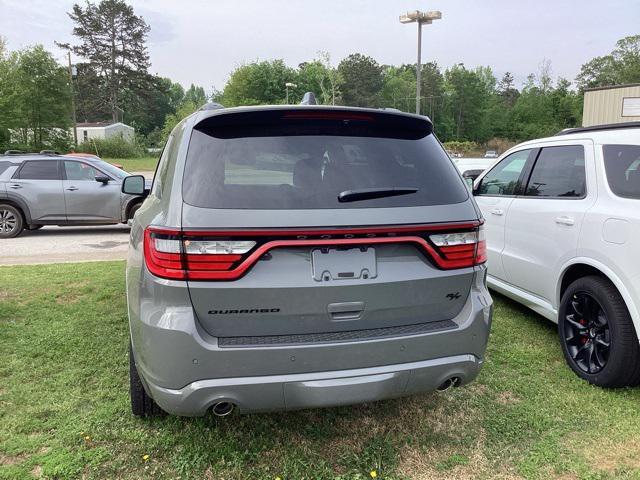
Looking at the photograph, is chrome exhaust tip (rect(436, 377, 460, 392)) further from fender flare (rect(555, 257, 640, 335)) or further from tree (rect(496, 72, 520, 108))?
tree (rect(496, 72, 520, 108))

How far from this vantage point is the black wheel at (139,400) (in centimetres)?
297

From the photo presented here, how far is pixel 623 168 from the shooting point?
3.56 meters

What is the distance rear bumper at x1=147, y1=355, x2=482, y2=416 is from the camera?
2.24 metres

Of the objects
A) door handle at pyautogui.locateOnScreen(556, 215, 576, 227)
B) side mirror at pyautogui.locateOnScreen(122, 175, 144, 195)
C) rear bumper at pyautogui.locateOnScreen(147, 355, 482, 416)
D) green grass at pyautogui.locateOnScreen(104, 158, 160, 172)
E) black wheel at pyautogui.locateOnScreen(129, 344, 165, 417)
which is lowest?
black wheel at pyautogui.locateOnScreen(129, 344, 165, 417)

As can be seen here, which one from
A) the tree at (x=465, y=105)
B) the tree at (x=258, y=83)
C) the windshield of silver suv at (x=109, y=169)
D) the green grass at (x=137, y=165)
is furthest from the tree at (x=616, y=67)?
the windshield of silver suv at (x=109, y=169)

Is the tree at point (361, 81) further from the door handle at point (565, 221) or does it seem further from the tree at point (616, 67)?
the door handle at point (565, 221)

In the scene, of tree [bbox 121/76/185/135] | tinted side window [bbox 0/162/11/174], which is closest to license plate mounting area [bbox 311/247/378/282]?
tinted side window [bbox 0/162/11/174]

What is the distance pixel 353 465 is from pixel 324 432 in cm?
33

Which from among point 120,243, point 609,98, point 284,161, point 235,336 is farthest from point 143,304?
point 609,98

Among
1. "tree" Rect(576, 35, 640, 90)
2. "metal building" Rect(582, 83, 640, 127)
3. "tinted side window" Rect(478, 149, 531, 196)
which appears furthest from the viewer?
"tree" Rect(576, 35, 640, 90)

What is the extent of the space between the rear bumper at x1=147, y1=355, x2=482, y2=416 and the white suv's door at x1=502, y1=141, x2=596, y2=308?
6.59 feet

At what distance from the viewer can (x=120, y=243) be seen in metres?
9.62

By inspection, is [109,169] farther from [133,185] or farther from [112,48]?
[112,48]

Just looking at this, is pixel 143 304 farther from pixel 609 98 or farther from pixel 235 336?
pixel 609 98
